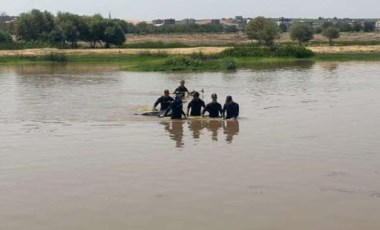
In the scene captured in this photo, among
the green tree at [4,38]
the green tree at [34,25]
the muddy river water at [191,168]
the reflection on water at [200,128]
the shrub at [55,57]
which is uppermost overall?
the green tree at [34,25]

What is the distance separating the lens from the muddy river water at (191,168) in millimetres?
10000

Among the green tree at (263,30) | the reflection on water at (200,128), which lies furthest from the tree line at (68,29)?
the reflection on water at (200,128)

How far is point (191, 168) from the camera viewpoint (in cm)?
1334

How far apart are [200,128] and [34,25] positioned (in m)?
73.9

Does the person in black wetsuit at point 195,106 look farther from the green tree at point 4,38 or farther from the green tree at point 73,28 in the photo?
the green tree at point 4,38

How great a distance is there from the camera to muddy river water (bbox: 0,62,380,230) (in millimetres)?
10000

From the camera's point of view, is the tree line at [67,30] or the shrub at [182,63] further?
the tree line at [67,30]

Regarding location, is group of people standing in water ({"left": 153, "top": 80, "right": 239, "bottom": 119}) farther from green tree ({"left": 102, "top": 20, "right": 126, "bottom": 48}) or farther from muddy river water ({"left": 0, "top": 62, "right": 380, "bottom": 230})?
green tree ({"left": 102, "top": 20, "right": 126, "bottom": 48})

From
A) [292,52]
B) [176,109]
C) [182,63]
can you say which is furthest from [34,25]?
[176,109]

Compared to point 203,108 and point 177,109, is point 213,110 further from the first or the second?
point 177,109

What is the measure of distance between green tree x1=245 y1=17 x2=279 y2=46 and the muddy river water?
178ft

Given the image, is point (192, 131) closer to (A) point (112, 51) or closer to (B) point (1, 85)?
(B) point (1, 85)

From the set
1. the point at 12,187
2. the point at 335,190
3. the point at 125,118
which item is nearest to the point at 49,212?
the point at 12,187

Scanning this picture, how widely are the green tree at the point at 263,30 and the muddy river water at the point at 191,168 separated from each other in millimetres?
54340
